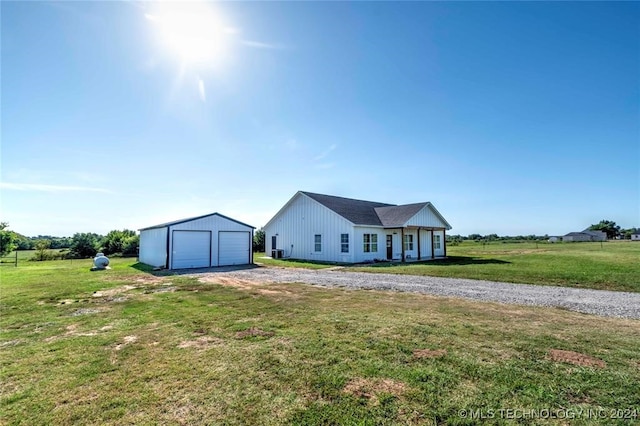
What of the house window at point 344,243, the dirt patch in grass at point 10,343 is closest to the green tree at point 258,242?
the house window at point 344,243

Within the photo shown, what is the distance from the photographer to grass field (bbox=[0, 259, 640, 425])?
115 inches

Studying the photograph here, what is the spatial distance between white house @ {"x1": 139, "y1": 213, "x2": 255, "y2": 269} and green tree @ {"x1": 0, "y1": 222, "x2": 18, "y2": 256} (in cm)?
2847

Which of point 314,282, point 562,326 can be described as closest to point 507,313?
point 562,326

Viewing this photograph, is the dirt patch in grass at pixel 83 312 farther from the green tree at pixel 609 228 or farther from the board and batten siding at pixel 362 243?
the green tree at pixel 609 228

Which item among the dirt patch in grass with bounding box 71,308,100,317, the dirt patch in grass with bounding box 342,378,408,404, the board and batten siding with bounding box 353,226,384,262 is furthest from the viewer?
the board and batten siding with bounding box 353,226,384,262

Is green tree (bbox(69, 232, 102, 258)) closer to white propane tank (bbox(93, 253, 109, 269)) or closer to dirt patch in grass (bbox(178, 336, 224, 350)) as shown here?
white propane tank (bbox(93, 253, 109, 269))

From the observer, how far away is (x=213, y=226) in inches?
767

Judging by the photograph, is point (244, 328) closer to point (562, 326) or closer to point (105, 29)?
point (562, 326)

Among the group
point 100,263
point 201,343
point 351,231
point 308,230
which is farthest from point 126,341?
point 308,230

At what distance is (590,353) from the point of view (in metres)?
4.22

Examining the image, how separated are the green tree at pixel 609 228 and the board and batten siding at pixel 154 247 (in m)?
138

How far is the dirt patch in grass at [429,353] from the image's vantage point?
4.17 m

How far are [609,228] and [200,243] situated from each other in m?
138

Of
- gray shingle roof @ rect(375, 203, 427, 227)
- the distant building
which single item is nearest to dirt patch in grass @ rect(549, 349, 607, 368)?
gray shingle roof @ rect(375, 203, 427, 227)
